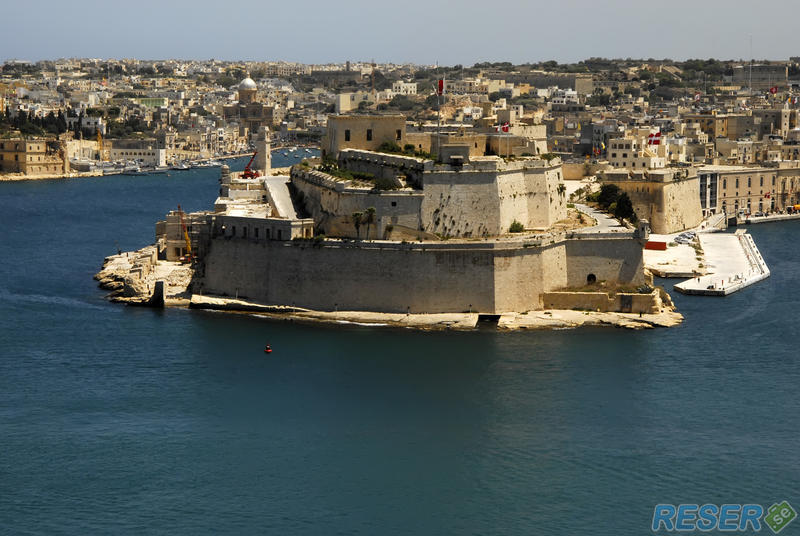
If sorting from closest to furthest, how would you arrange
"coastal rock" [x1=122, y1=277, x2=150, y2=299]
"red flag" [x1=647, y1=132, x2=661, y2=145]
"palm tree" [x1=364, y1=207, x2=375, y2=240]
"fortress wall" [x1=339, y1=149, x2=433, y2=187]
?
"palm tree" [x1=364, y1=207, x2=375, y2=240], "fortress wall" [x1=339, y1=149, x2=433, y2=187], "coastal rock" [x1=122, y1=277, x2=150, y2=299], "red flag" [x1=647, y1=132, x2=661, y2=145]

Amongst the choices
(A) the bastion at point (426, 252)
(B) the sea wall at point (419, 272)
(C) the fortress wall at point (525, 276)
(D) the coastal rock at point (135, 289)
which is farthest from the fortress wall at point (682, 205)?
(D) the coastal rock at point (135, 289)

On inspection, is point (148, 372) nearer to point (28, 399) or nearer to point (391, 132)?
point (28, 399)

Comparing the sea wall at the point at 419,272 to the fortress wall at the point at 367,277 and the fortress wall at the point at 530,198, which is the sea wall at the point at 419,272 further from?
the fortress wall at the point at 530,198

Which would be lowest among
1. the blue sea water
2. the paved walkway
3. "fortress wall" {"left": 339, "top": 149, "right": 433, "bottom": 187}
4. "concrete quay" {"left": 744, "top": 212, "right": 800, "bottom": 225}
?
the blue sea water

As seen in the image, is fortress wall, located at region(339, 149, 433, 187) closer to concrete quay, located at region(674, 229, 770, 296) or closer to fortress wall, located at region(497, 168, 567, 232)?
fortress wall, located at region(497, 168, 567, 232)

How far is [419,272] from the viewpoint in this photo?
3039cm

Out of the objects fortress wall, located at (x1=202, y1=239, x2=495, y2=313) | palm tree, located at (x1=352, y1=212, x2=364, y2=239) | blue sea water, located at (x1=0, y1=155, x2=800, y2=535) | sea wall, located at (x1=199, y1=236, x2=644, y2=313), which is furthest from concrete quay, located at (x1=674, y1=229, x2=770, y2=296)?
palm tree, located at (x1=352, y1=212, x2=364, y2=239)

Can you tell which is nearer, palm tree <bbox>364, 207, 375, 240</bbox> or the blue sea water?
the blue sea water

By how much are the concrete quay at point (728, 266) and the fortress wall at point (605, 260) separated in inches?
134

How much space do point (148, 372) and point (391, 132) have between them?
37.3 feet

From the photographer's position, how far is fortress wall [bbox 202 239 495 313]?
30312mm

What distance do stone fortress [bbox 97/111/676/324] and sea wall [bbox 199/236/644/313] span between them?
2 cm

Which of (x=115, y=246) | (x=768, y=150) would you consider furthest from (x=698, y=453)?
(x=768, y=150)

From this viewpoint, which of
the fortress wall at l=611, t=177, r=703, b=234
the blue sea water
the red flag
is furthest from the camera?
the red flag
